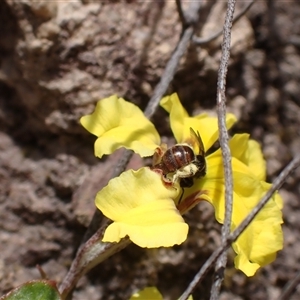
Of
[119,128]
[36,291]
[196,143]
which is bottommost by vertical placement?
[36,291]

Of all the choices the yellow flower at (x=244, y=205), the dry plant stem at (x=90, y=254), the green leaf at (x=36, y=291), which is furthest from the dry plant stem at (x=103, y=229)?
the yellow flower at (x=244, y=205)

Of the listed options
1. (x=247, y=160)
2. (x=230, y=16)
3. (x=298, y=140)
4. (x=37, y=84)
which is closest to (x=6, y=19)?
(x=37, y=84)

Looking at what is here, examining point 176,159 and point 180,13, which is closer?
point 176,159

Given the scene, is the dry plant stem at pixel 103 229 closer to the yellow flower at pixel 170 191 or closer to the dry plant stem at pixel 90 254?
the dry plant stem at pixel 90 254

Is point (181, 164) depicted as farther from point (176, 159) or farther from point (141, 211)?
point (141, 211)

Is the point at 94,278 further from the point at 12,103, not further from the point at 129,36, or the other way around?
the point at 129,36

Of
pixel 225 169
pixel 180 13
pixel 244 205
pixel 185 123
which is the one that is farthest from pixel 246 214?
pixel 180 13

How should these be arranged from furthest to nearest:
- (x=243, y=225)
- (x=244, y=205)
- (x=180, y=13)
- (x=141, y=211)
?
(x=180, y=13) < (x=244, y=205) < (x=141, y=211) < (x=243, y=225)
